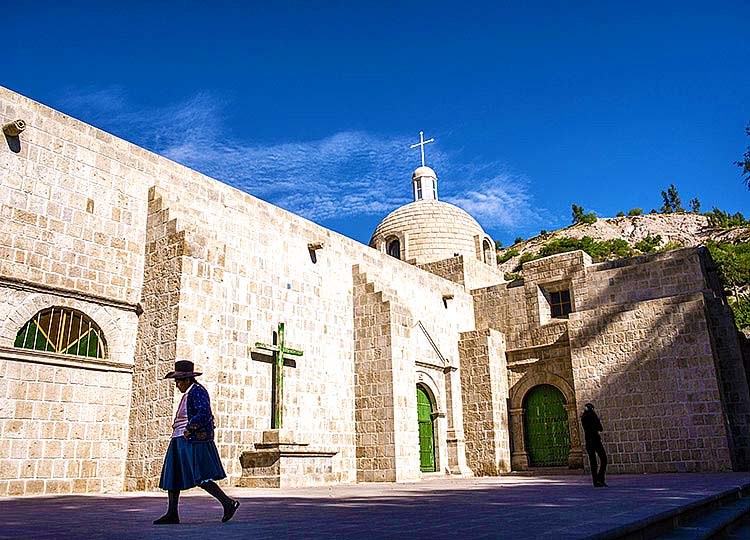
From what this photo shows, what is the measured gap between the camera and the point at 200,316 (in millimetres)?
10852

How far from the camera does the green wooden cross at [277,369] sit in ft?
40.8

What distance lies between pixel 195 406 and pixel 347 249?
Result: 1092cm

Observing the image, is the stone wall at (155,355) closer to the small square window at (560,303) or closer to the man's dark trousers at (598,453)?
the man's dark trousers at (598,453)

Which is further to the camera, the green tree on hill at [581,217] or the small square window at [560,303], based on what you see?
the green tree on hill at [581,217]

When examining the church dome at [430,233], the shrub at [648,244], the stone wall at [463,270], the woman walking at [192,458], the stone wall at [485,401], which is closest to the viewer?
the woman walking at [192,458]

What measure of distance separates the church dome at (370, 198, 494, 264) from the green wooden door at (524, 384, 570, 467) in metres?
6.66

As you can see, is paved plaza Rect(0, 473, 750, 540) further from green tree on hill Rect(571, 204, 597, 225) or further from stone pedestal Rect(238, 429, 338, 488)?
green tree on hill Rect(571, 204, 597, 225)

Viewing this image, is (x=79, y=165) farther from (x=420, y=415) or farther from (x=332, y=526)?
(x=420, y=415)

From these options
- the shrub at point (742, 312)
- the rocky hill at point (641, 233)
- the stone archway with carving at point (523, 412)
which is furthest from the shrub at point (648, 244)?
the stone archway with carving at point (523, 412)

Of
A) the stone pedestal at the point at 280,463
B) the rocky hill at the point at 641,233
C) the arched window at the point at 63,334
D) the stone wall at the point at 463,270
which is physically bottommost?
the stone pedestal at the point at 280,463

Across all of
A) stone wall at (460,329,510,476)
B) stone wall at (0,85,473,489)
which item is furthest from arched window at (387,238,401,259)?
stone wall at (0,85,473,489)

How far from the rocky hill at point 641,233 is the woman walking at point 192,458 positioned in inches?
1949

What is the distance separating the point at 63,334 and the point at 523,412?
42.7ft

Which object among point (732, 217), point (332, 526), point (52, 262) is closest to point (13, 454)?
point (52, 262)
